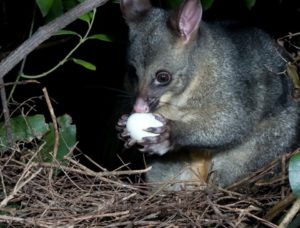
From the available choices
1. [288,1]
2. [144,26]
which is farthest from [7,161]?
→ [288,1]

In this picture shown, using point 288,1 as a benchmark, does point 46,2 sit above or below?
above

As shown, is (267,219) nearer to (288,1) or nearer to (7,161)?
(7,161)


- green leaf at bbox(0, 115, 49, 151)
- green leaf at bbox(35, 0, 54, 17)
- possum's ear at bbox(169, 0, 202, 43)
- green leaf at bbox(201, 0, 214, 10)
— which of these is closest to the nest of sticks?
green leaf at bbox(0, 115, 49, 151)

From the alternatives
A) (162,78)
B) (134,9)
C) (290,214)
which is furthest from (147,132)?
(290,214)

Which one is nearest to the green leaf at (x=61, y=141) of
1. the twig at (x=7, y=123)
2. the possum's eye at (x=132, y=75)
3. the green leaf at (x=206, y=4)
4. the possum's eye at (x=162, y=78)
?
the twig at (x=7, y=123)

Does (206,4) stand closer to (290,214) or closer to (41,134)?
(41,134)

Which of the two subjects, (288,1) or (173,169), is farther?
(288,1)
